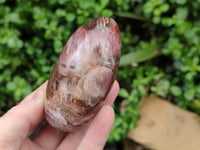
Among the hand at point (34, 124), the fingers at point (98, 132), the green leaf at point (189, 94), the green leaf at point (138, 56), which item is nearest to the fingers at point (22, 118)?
the hand at point (34, 124)

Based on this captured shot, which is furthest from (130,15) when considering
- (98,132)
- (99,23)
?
(98,132)

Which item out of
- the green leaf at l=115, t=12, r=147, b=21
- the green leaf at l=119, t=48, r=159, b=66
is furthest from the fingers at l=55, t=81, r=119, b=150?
the green leaf at l=115, t=12, r=147, b=21

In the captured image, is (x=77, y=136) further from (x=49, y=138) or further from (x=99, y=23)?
(x=99, y=23)

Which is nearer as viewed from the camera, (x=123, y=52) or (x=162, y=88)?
(x=162, y=88)

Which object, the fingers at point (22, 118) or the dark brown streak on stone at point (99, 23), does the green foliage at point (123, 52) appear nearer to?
the fingers at point (22, 118)

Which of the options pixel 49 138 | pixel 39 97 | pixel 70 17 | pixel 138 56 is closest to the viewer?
pixel 39 97

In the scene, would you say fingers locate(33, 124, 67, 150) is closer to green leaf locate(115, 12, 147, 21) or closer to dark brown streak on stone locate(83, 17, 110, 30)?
dark brown streak on stone locate(83, 17, 110, 30)
